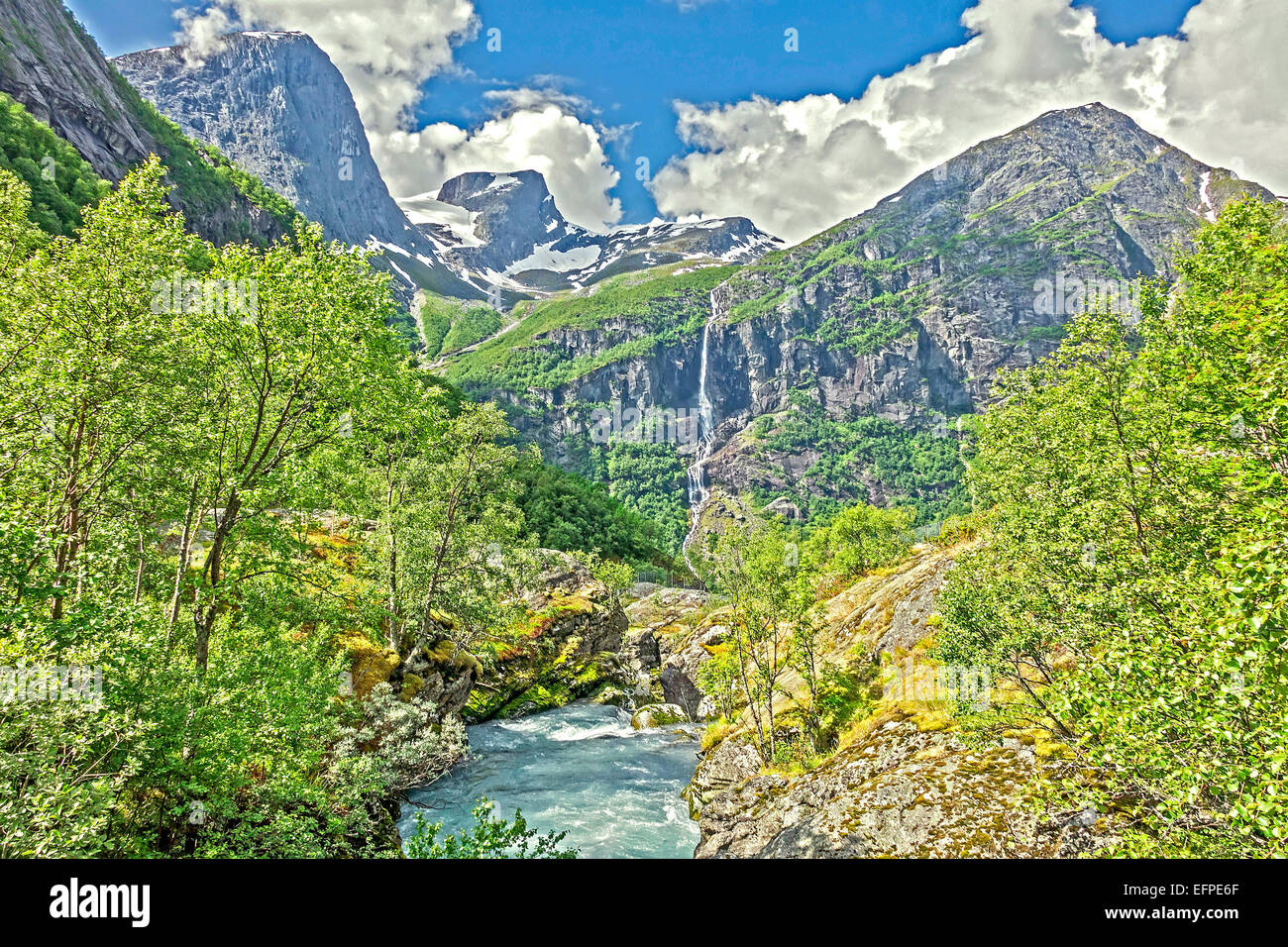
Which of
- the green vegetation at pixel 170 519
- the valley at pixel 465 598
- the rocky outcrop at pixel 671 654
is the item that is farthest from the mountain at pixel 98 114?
the rocky outcrop at pixel 671 654

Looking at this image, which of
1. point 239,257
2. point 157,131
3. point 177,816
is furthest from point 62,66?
point 177,816

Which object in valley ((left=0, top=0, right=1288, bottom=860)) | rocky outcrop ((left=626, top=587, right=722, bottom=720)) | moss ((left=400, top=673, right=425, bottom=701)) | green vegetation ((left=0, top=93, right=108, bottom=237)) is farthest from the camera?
green vegetation ((left=0, top=93, right=108, bottom=237))

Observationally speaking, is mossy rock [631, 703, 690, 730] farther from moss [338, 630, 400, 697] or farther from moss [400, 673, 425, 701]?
moss [338, 630, 400, 697]

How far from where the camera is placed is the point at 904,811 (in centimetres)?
1555

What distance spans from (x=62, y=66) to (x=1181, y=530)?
15956cm

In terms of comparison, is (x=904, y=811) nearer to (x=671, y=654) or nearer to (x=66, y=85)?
(x=671, y=654)

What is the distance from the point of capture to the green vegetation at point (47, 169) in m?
65.1

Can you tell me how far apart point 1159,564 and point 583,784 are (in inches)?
1224

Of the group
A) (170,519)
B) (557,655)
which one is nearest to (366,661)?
(170,519)

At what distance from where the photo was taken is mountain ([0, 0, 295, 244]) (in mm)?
88375

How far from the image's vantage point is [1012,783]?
49.0ft

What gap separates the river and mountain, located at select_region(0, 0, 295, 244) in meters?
82.9

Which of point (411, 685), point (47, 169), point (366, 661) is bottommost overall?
point (411, 685)

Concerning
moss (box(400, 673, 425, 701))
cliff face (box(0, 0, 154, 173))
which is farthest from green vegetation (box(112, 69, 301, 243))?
moss (box(400, 673, 425, 701))
